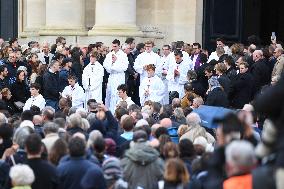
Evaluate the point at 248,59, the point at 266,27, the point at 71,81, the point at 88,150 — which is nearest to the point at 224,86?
the point at 248,59

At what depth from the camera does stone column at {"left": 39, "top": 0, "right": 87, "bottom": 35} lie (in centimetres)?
2622

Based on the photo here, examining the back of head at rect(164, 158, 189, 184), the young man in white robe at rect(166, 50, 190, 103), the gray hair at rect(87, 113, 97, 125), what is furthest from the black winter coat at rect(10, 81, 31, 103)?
the back of head at rect(164, 158, 189, 184)

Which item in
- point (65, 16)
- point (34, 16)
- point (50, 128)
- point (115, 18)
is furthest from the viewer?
point (34, 16)

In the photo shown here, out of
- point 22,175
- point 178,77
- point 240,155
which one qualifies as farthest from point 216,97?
point 240,155

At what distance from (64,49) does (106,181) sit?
474 inches

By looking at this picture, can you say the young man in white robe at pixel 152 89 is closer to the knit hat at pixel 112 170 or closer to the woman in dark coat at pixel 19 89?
the woman in dark coat at pixel 19 89

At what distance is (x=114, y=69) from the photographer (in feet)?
73.0

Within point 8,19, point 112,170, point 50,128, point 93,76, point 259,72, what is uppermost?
point 8,19

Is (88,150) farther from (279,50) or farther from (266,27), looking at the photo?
(266,27)

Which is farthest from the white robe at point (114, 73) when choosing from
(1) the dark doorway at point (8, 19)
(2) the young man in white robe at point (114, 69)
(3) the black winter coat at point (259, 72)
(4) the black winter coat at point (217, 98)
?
(1) the dark doorway at point (8, 19)

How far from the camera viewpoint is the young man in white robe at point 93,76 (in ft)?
72.0

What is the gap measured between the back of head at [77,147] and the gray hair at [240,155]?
3160 mm

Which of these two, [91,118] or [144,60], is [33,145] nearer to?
[91,118]

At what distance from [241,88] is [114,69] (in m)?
4.11
